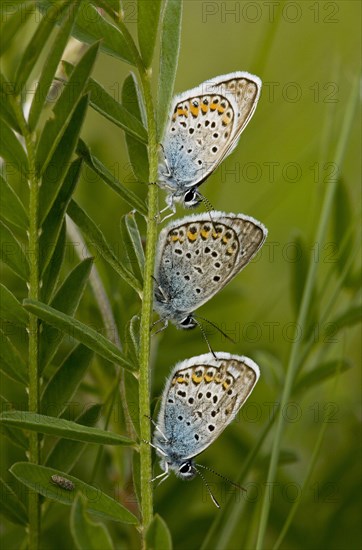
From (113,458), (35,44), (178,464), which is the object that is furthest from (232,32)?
(35,44)

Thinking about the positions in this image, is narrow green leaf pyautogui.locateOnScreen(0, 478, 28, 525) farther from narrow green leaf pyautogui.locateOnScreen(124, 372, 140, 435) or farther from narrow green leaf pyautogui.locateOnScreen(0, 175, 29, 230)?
narrow green leaf pyautogui.locateOnScreen(0, 175, 29, 230)

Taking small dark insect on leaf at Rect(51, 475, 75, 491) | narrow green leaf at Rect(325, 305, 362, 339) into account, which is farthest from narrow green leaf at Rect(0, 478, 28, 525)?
narrow green leaf at Rect(325, 305, 362, 339)

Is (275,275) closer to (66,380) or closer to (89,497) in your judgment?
(66,380)

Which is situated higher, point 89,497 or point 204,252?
point 204,252

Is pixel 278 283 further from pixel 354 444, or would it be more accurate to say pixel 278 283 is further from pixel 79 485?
pixel 79 485

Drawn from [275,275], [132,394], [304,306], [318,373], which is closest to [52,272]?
[132,394]

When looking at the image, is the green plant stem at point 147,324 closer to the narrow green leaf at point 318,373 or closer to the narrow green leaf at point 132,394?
the narrow green leaf at point 132,394
